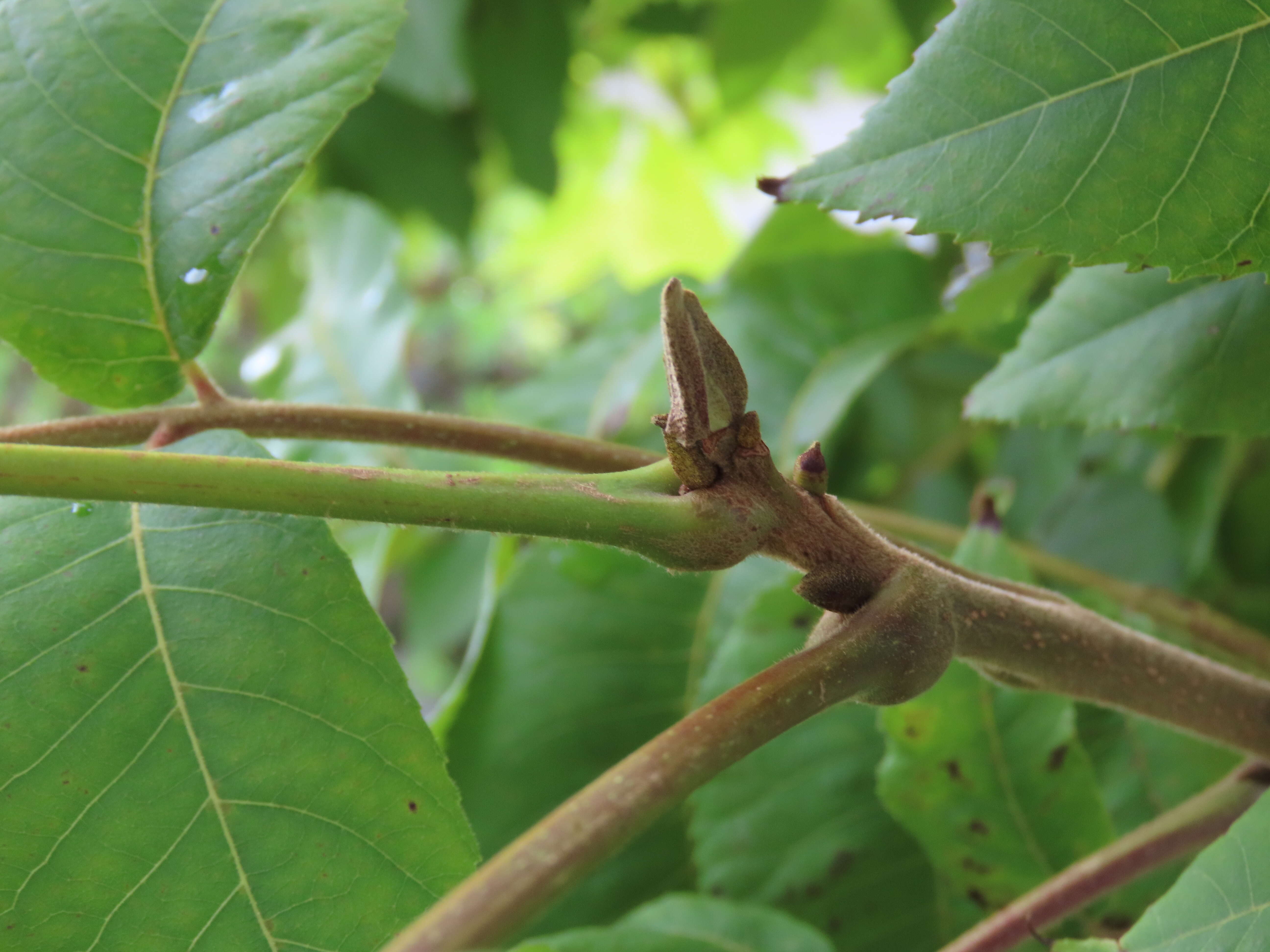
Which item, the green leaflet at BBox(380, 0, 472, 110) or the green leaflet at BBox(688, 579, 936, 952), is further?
the green leaflet at BBox(380, 0, 472, 110)

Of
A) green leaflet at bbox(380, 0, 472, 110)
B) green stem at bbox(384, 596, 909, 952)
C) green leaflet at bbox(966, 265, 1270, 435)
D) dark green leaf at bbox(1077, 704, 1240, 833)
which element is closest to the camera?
green stem at bbox(384, 596, 909, 952)

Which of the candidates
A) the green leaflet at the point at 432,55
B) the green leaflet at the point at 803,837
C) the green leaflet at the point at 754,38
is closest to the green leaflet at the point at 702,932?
the green leaflet at the point at 803,837

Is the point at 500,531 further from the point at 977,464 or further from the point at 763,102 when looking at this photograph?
the point at 763,102

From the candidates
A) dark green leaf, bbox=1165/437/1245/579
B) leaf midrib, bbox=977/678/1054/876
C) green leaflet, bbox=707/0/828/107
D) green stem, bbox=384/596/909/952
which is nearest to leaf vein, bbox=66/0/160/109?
green stem, bbox=384/596/909/952

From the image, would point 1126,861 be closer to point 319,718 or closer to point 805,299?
point 319,718

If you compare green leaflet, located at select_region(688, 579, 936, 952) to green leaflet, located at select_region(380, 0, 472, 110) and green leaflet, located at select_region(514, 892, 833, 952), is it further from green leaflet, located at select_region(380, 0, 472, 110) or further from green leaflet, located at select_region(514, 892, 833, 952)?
green leaflet, located at select_region(380, 0, 472, 110)

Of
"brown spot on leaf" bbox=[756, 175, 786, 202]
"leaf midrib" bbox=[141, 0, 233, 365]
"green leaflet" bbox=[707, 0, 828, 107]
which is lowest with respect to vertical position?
"brown spot on leaf" bbox=[756, 175, 786, 202]

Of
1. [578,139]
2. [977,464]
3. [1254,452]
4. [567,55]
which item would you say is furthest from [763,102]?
[1254,452]

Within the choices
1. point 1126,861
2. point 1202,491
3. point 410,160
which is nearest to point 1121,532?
point 1202,491
